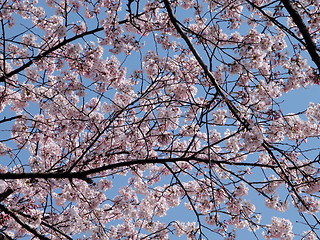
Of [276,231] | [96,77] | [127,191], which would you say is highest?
[96,77]

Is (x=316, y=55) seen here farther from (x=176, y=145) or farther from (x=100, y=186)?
(x=100, y=186)

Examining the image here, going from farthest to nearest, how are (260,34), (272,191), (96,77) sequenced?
(96,77) → (272,191) → (260,34)

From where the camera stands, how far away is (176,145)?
683 centimetres

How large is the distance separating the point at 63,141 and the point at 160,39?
108 inches

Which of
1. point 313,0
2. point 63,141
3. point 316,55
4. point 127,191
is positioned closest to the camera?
point 316,55

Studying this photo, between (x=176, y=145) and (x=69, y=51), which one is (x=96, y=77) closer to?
(x=69, y=51)

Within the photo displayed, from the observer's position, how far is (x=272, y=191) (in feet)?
17.6

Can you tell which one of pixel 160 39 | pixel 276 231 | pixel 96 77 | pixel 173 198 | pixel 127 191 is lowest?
pixel 276 231

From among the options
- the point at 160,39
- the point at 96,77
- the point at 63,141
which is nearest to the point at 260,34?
the point at 160,39

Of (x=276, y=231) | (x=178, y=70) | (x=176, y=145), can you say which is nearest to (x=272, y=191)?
(x=276, y=231)

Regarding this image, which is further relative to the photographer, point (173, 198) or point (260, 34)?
point (173, 198)

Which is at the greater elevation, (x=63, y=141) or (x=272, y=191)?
(x=63, y=141)

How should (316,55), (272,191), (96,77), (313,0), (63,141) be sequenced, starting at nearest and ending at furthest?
1. (316,55)
2. (313,0)
3. (272,191)
4. (96,77)
5. (63,141)

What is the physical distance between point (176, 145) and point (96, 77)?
2182mm
